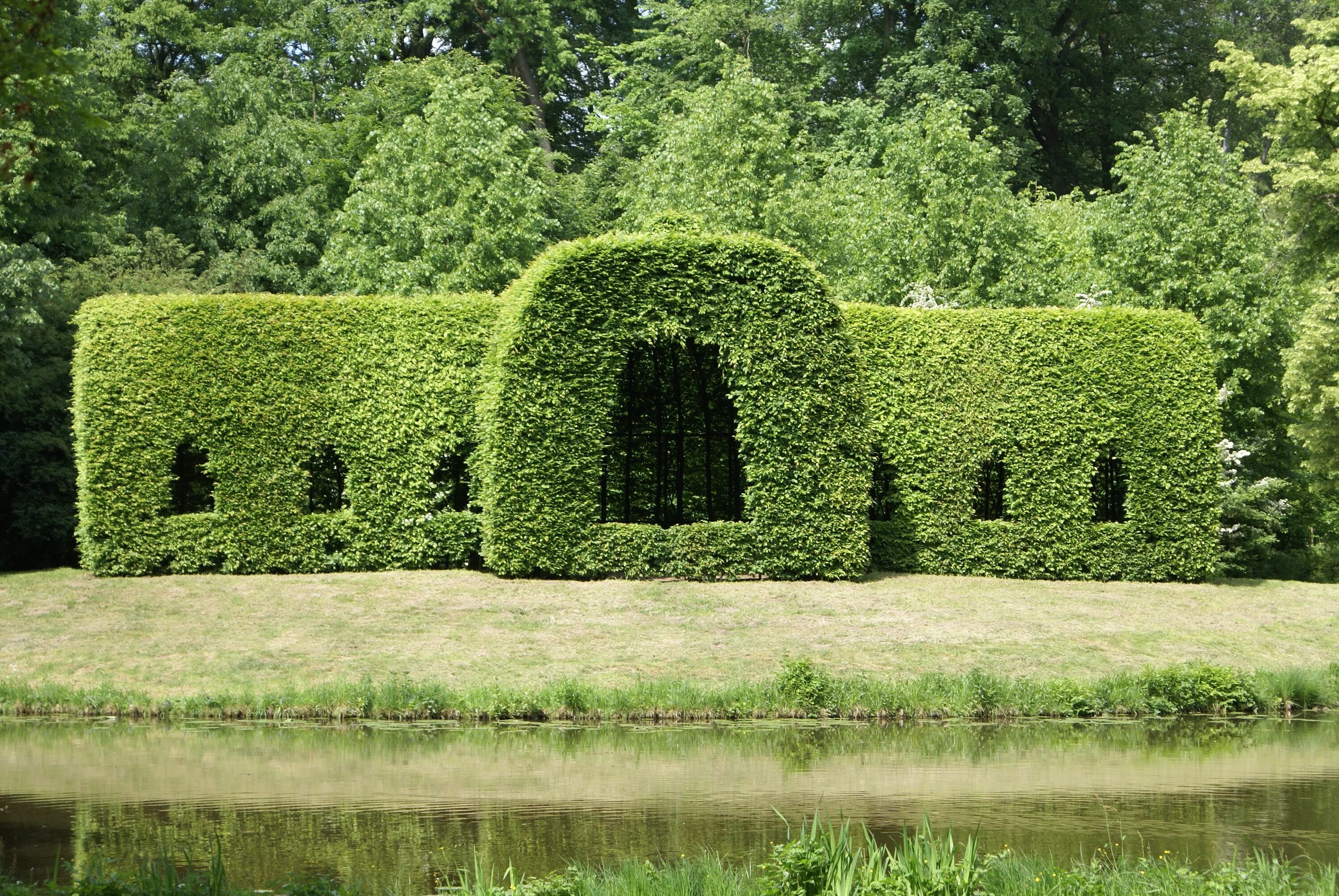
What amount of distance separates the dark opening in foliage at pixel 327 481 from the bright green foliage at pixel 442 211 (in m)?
6.38

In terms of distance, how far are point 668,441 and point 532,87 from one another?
23025 mm

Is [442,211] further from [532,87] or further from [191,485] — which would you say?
[532,87]

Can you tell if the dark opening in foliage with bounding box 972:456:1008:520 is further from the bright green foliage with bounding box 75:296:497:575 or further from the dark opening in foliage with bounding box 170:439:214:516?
the dark opening in foliage with bounding box 170:439:214:516

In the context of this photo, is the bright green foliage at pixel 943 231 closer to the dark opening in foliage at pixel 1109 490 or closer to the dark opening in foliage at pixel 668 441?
the dark opening in foliage at pixel 1109 490

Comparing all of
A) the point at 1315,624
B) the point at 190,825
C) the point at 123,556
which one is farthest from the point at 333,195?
the point at 190,825

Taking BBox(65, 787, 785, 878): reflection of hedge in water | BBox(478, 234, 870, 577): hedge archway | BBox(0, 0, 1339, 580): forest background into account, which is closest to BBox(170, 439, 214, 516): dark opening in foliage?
BBox(0, 0, 1339, 580): forest background

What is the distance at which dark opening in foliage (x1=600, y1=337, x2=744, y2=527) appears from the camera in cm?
2320

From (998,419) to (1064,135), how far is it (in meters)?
26.8

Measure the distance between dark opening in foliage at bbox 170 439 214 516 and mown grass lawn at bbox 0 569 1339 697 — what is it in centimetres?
227

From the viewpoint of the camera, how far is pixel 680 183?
30.1 metres

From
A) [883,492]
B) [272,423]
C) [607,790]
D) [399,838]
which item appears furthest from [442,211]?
[399,838]

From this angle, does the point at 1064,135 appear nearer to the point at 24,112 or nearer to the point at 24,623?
the point at 24,623

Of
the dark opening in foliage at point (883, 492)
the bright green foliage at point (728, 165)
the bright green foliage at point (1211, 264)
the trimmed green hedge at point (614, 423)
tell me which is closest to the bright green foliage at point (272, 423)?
the trimmed green hedge at point (614, 423)

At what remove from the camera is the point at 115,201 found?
103 feet
